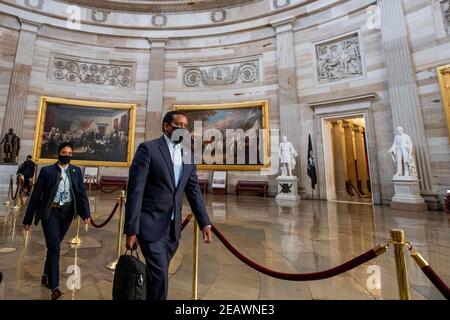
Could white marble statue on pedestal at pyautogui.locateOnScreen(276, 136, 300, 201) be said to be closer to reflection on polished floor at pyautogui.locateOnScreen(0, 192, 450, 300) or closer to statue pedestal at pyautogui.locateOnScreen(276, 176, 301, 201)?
statue pedestal at pyautogui.locateOnScreen(276, 176, 301, 201)

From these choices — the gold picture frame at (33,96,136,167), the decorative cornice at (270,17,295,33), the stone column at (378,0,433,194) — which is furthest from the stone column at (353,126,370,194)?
the gold picture frame at (33,96,136,167)

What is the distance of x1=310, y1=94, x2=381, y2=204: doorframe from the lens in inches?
387

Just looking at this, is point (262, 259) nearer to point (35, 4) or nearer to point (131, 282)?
point (131, 282)

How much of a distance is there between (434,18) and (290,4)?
20.6 ft

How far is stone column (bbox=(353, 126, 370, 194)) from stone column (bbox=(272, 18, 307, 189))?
488 cm

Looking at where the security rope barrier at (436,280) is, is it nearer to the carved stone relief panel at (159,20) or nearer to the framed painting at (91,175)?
the framed painting at (91,175)

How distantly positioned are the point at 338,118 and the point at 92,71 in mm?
13470

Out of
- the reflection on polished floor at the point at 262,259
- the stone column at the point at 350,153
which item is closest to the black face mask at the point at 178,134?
the reflection on polished floor at the point at 262,259

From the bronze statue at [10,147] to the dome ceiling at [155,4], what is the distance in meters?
8.34

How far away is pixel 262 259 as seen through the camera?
336 cm

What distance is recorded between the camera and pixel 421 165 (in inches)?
329

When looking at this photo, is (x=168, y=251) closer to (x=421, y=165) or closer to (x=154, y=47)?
(x=421, y=165)

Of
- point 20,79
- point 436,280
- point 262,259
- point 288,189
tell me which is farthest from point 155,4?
point 436,280
